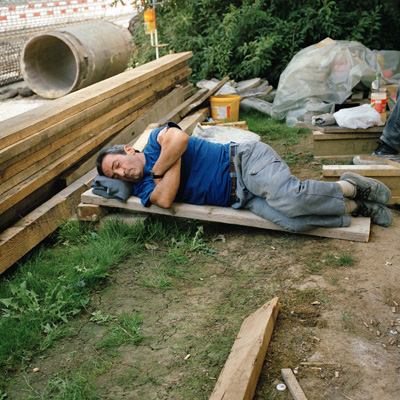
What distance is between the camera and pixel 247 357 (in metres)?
2.30

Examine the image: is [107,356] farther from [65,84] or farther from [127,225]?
[65,84]

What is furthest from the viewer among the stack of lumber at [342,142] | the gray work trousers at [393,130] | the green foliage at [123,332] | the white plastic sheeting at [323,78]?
the white plastic sheeting at [323,78]

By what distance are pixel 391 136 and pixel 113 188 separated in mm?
3044

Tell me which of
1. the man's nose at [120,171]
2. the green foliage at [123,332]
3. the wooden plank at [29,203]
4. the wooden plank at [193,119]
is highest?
the man's nose at [120,171]

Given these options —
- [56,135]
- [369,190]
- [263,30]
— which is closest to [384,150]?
[369,190]

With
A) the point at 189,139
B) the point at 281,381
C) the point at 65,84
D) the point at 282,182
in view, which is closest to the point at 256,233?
the point at 282,182

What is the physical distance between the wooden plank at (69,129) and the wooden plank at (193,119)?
0.58m

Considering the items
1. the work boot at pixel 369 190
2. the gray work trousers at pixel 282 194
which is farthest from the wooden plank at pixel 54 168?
the work boot at pixel 369 190

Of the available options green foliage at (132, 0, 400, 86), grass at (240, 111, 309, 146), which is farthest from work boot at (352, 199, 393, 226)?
green foliage at (132, 0, 400, 86)

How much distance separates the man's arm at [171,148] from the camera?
3.60 metres

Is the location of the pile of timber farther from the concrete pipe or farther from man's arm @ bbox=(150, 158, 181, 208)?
the concrete pipe

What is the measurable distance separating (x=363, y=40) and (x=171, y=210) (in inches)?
246

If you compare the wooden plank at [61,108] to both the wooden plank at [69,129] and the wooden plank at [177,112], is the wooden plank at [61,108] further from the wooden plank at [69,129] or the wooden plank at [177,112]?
the wooden plank at [177,112]

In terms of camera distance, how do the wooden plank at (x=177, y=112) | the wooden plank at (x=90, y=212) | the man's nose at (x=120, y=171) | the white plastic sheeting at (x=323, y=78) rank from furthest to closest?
the white plastic sheeting at (x=323, y=78)
the wooden plank at (x=177, y=112)
the wooden plank at (x=90, y=212)
the man's nose at (x=120, y=171)
